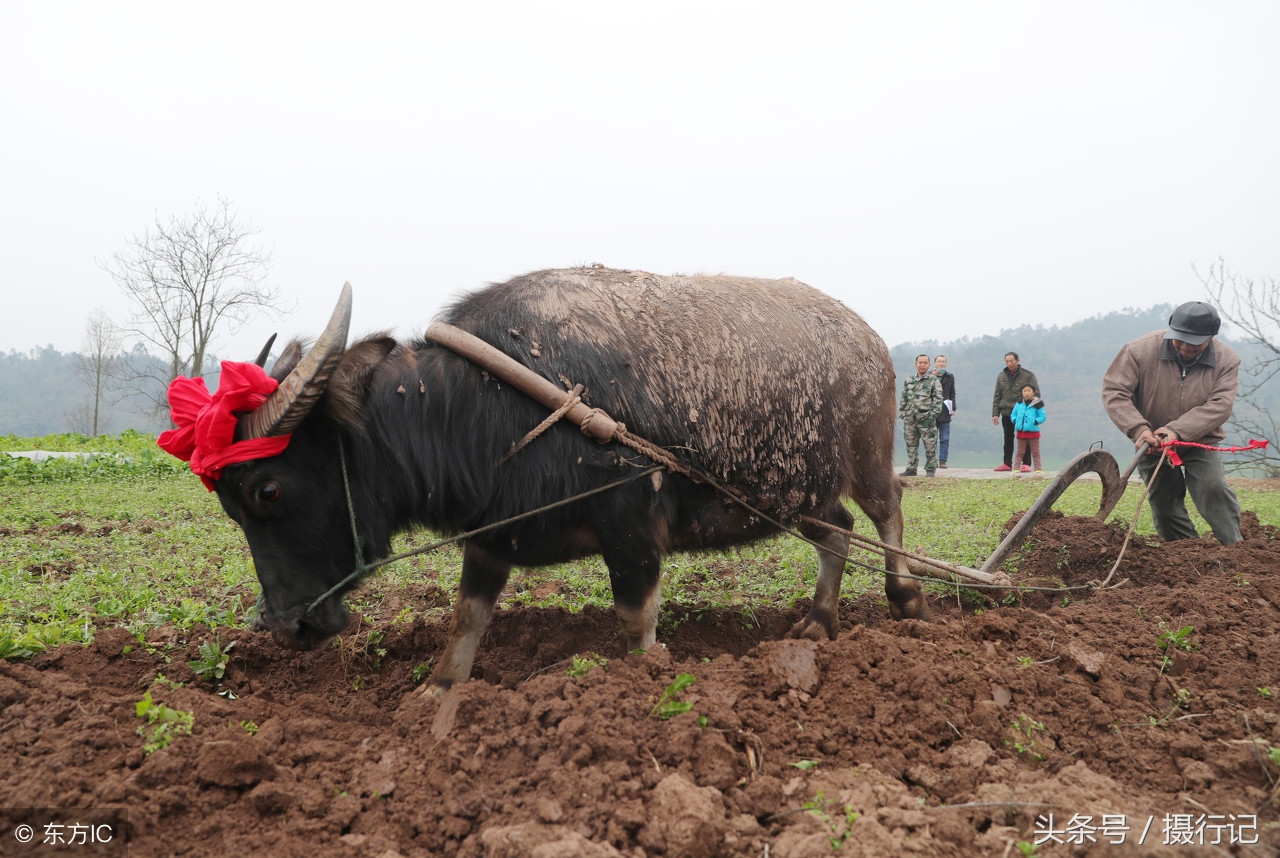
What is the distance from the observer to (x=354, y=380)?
2877mm

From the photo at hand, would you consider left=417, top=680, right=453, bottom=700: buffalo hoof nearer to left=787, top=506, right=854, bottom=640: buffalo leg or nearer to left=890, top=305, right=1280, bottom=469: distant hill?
left=787, top=506, right=854, bottom=640: buffalo leg

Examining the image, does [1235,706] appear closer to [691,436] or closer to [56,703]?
[691,436]

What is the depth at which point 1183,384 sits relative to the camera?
5285 millimetres

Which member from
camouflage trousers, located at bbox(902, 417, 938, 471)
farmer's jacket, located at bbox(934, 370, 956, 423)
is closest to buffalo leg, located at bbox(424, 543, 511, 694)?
camouflage trousers, located at bbox(902, 417, 938, 471)

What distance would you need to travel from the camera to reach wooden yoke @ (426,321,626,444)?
2920 mm

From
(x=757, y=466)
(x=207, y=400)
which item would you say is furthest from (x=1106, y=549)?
(x=207, y=400)

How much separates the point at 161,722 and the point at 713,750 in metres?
1.80

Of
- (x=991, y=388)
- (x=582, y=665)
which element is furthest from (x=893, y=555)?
(x=991, y=388)

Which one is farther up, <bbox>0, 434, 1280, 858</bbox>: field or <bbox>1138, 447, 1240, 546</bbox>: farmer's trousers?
<bbox>1138, 447, 1240, 546</bbox>: farmer's trousers

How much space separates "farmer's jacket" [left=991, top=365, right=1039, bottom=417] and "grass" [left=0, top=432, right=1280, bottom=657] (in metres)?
4.28

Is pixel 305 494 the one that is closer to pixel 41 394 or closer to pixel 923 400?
pixel 923 400

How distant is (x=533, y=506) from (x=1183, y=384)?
16.4 ft

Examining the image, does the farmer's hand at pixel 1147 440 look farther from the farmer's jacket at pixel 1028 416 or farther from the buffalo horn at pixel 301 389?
the farmer's jacket at pixel 1028 416

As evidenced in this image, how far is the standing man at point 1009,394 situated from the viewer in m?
13.5
